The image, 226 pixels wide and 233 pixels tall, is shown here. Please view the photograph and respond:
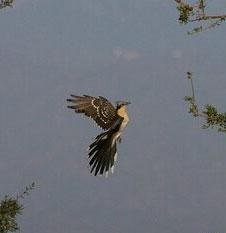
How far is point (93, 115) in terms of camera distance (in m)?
17.0

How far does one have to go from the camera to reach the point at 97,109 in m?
17.0

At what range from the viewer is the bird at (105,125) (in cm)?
1573

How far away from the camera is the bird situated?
15727 mm

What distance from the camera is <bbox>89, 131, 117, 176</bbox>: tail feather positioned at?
15.8m

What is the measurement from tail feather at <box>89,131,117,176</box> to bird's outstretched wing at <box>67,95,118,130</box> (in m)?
0.43

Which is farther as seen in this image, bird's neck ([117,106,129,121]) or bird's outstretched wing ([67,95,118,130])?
bird's outstretched wing ([67,95,118,130])

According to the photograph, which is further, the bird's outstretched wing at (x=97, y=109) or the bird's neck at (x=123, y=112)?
the bird's outstretched wing at (x=97, y=109)

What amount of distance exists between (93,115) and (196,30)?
456cm

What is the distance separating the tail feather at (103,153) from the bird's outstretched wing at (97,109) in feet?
1.41

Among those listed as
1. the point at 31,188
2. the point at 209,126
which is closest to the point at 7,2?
the point at 31,188

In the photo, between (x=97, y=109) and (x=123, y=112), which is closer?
(x=123, y=112)

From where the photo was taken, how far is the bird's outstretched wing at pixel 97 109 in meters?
16.7

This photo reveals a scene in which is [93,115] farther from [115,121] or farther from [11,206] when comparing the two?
[11,206]

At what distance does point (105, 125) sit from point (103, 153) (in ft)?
2.86
